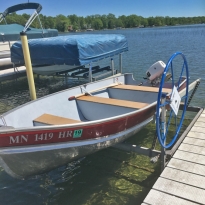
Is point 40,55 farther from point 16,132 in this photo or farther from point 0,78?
point 16,132

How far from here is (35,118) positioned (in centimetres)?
569

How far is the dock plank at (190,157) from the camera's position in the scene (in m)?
4.95

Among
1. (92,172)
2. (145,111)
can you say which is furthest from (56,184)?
(145,111)

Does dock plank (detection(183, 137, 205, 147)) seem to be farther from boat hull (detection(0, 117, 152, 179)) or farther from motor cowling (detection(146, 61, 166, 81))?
motor cowling (detection(146, 61, 166, 81))

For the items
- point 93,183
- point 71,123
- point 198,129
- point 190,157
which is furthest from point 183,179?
point 71,123

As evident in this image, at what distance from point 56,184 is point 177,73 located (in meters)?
13.1

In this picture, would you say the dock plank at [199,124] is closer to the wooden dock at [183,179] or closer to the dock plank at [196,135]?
the dock plank at [196,135]

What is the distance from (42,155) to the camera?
175 inches

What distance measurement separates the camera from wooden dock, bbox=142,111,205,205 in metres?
3.99

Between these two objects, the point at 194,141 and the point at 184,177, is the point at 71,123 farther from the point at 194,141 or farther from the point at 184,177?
the point at 194,141

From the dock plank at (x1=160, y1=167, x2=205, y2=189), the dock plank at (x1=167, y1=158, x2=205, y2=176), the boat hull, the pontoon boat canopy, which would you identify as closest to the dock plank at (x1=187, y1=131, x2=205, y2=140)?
the dock plank at (x1=167, y1=158, x2=205, y2=176)

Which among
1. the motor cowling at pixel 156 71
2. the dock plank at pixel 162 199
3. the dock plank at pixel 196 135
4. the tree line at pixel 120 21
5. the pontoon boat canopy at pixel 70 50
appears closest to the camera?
the dock plank at pixel 162 199

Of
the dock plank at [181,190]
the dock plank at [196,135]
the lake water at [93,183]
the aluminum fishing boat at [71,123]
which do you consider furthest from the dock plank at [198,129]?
the dock plank at [181,190]

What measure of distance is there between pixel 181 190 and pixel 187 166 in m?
0.75
